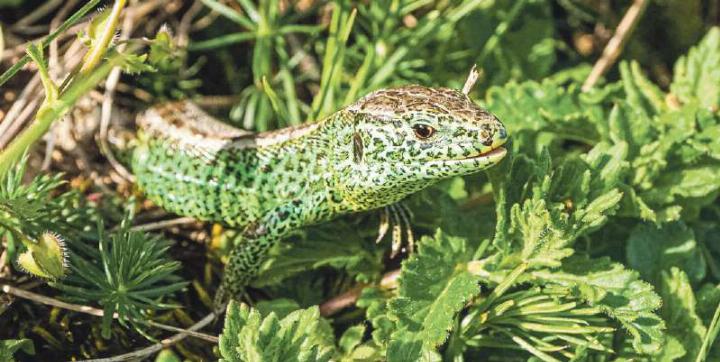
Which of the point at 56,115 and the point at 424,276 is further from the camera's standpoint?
the point at 424,276

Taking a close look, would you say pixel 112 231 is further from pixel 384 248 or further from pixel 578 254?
pixel 578 254

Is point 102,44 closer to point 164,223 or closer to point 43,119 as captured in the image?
point 43,119

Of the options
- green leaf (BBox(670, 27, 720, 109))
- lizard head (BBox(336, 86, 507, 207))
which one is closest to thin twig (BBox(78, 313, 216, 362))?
lizard head (BBox(336, 86, 507, 207))

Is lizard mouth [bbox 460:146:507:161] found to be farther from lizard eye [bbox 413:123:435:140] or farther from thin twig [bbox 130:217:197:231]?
thin twig [bbox 130:217:197:231]

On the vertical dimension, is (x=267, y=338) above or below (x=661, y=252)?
above

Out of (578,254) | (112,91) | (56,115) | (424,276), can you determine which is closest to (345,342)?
(424,276)

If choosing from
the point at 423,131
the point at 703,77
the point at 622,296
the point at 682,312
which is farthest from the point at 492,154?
the point at 703,77

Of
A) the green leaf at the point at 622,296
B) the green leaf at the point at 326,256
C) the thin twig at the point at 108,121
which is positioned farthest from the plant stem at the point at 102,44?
the green leaf at the point at 622,296
